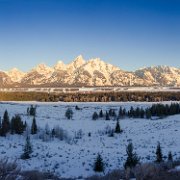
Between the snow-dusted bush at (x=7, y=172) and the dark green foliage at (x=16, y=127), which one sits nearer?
the snow-dusted bush at (x=7, y=172)

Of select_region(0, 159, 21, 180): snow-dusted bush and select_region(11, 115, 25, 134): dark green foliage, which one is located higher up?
select_region(0, 159, 21, 180): snow-dusted bush

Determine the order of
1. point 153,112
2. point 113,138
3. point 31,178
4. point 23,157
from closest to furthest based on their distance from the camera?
point 31,178 → point 23,157 → point 113,138 → point 153,112

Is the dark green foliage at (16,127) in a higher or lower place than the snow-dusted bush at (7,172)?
lower

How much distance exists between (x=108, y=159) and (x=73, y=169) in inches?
309

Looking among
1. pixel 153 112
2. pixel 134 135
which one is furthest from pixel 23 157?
pixel 153 112

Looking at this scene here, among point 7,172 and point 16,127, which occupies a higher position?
point 7,172

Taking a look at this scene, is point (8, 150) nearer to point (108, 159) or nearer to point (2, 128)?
point (108, 159)

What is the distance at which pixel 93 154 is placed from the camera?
51156 millimetres

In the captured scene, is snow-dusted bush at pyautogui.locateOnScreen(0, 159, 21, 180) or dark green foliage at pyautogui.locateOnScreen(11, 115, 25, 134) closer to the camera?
snow-dusted bush at pyautogui.locateOnScreen(0, 159, 21, 180)

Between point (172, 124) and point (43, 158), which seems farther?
point (172, 124)

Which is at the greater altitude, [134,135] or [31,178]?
[31,178]

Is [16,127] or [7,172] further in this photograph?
[16,127]

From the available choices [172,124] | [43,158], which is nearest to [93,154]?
[43,158]

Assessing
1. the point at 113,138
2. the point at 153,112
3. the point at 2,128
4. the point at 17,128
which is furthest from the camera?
Answer: the point at 153,112
